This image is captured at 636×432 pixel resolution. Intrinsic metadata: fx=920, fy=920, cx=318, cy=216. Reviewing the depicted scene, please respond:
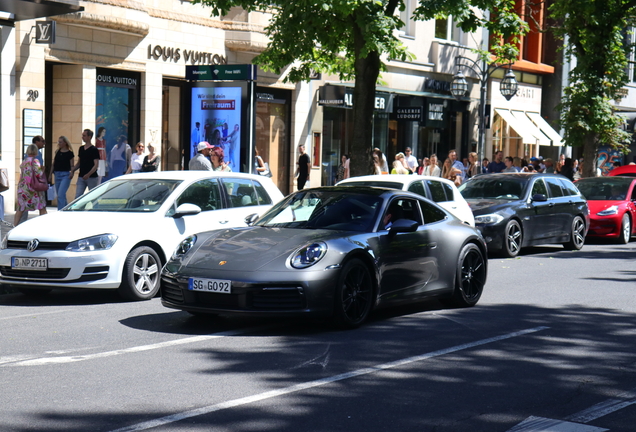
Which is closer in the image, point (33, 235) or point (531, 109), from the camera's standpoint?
point (33, 235)

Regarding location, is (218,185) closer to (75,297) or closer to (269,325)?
(75,297)

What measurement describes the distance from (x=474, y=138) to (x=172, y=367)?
1291 inches

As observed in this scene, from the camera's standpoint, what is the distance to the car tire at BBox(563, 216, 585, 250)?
17953 mm

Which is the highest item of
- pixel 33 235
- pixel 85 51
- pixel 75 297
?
pixel 85 51

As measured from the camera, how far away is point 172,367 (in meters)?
6.59

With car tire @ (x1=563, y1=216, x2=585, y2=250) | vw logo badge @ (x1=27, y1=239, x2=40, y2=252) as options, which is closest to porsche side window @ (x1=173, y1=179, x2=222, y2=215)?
vw logo badge @ (x1=27, y1=239, x2=40, y2=252)

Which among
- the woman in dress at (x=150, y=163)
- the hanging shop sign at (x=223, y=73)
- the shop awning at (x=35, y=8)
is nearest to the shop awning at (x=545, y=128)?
the woman in dress at (x=150, y=163)

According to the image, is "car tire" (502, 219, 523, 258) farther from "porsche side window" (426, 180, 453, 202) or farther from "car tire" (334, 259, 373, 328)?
"car tire" (334, 259, 373, 328)

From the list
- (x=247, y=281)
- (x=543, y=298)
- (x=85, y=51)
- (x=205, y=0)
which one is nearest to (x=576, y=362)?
(x=247, y=281)

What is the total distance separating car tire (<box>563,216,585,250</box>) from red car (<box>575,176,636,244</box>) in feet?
5.81

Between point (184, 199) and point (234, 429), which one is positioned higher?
point (184, 199)

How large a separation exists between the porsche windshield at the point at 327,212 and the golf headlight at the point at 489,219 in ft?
23.3

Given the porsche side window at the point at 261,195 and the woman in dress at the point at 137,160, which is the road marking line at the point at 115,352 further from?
the woman in dress at the point at 137,160

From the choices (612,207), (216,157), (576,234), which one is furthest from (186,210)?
(612,207)
